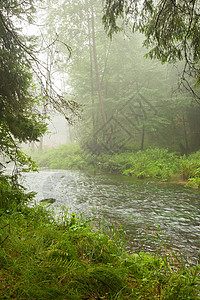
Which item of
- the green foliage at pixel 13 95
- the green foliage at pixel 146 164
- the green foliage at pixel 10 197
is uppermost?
the green foliage at pixel 13 95

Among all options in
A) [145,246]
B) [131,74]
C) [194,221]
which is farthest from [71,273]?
[131,74]

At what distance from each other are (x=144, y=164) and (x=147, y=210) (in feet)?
21.7

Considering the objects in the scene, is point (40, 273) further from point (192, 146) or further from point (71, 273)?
point (192, 146)

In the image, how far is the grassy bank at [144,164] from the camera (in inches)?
382

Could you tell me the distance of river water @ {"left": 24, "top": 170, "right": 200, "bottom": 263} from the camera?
3.72 meters

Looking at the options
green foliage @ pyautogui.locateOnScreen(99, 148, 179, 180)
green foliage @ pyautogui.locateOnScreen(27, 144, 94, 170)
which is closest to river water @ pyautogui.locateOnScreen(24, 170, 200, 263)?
green foliage @ pyautogui.locateOnScreen(99, 148, 179, 180)

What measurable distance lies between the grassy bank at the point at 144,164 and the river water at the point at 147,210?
4.39 feet

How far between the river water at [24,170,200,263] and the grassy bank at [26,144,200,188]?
1338 millimetres

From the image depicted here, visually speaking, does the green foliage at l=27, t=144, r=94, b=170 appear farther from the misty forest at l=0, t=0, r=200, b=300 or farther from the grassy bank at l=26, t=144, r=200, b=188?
the misty forest at l=0, t=0, r=200, b=300

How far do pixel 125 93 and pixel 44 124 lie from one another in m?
15.3

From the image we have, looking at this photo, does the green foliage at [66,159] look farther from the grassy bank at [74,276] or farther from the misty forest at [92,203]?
the grassy bank at [74,276]

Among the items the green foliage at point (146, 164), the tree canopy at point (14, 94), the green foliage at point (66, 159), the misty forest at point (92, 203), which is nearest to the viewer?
the misty forest at point (92, 203)

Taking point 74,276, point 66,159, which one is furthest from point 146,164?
point 74,276

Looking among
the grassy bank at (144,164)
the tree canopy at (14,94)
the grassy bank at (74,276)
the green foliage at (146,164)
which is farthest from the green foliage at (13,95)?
the green foliage at (146,164)
